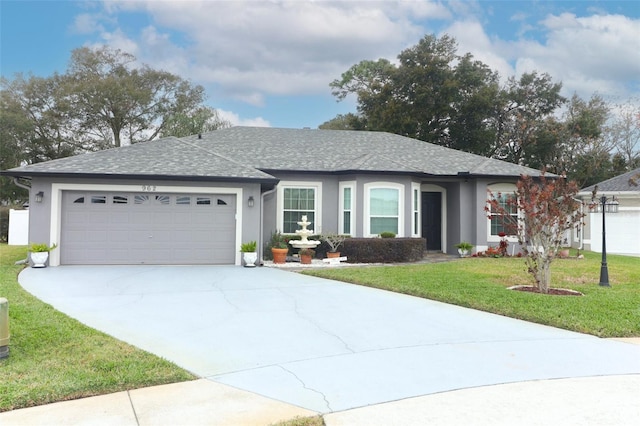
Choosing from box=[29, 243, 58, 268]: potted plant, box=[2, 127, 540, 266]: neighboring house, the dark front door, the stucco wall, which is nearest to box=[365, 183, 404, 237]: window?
box=[2, 127, 540, 266]: neighboring house

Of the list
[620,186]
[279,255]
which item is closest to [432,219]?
[279,255]

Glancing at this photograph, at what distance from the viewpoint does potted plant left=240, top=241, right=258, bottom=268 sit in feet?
43.3

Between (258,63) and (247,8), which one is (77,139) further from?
(247,8)

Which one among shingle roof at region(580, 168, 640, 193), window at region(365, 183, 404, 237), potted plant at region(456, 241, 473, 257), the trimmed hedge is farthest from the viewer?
shingle roof at region(580, 168, 640, 193)

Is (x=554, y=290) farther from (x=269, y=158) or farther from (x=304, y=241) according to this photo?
(x=269, y=158)

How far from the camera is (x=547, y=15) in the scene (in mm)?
18859

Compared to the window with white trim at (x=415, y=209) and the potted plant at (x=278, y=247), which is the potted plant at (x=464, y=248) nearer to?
the window with white trim at (x=415, y=209)

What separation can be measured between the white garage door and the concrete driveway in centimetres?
343

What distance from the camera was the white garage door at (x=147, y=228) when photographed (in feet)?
43.2

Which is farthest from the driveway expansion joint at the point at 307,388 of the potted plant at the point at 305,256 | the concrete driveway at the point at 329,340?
the potted plant at the point at 305,256

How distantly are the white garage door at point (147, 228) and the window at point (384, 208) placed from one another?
4.63 meters

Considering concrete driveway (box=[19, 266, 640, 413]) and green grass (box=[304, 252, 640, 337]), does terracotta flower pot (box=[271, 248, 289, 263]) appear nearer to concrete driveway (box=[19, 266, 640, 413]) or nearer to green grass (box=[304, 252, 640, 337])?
green grass (box=[304, 252, 640, 337])

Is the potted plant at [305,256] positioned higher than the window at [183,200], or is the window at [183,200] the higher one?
the window at [183,200]

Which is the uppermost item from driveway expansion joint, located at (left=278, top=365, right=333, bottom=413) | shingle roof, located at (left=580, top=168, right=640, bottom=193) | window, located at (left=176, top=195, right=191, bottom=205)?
shingle roof, located at (left=580, top=168, right=640, bottom=193)
